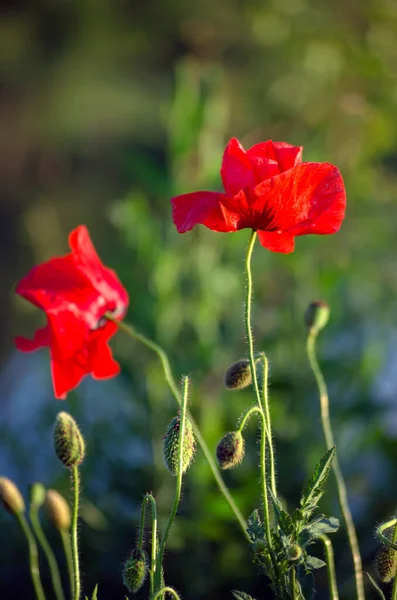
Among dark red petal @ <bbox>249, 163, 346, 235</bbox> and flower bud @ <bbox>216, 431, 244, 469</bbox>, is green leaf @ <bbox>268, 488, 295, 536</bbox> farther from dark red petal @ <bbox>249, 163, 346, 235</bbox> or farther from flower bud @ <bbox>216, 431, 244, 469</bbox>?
dark red petal @ <bbox>249, 163, 346, 235</bbox>

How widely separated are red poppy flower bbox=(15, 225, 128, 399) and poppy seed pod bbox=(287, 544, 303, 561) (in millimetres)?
297

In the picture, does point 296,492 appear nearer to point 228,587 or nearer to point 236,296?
point 228,587

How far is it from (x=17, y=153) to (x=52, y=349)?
6.15m

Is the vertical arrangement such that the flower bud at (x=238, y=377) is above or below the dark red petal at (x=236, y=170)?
below

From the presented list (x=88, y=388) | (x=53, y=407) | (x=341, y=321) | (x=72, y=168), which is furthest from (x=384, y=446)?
(x=72, y=168)

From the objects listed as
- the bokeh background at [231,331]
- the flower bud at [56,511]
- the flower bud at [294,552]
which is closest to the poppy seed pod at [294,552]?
the flower bud at [294,552]

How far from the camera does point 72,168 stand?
22.4 ft

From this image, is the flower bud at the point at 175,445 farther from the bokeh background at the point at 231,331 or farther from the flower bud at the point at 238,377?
the bokeh background at the point at 231,331

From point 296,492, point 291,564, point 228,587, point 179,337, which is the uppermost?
point 291,564

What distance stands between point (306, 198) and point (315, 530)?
0.91ft

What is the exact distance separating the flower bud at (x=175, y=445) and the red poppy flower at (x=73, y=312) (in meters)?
0.16

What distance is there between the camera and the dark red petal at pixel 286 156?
0.84 metres

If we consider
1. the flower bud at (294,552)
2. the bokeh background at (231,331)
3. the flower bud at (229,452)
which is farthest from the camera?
the bokeh background at (231,331)

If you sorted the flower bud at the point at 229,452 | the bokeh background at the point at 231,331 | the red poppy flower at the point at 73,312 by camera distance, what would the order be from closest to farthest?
the flower bud at the point at 229,452
the red poppy flower at the point at 73,312
the bokeh background at the point at 231,331
